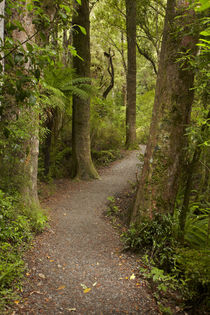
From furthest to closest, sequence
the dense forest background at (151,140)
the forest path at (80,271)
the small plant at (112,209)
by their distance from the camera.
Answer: the small plant at (112,209) → the forest path at (80,271) → the dense forest background at (151,140)

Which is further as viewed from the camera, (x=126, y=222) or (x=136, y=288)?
(x=126, y=222)

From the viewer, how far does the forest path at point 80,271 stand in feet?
9.81

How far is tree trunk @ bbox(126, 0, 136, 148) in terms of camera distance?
38.7 ft

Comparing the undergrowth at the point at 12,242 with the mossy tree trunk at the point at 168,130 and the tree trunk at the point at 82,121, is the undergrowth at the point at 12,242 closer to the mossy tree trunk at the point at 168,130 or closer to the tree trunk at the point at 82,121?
the mossy tree trunk at the point at 168,130

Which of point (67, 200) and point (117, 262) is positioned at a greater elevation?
point (67, 200)

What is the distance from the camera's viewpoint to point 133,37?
12016 mm

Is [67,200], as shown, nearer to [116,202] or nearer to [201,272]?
[116,202]

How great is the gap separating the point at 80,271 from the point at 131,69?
10.8 meters

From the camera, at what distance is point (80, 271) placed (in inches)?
145

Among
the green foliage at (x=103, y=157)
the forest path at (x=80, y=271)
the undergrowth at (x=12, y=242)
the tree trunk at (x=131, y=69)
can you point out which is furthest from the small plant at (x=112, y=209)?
the tree trunk at (x=131, y=69)

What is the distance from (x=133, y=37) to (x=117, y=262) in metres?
11.1

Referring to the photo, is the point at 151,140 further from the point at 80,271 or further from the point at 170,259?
the point at 80,271

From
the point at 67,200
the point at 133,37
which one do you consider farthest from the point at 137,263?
the point at 133,37

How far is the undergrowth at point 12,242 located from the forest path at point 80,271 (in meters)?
0.17
